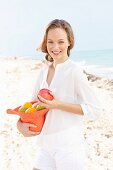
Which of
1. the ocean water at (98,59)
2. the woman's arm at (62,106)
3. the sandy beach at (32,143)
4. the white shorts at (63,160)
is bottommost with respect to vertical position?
the ocean water at (98,59)

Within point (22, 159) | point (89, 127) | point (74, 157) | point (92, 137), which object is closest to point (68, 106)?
point (74, 157)

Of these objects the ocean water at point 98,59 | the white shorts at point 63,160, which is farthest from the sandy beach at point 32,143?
the ocean water at point 98,59

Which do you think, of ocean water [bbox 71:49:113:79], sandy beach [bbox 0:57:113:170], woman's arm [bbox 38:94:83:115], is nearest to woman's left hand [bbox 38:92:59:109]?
woman's arm [bbox 38:94:83:115]

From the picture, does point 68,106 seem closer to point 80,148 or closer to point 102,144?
point 80,148

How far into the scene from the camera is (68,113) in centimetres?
278

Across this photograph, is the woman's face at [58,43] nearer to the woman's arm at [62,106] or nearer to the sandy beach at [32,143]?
the woman's arm at [62,106]

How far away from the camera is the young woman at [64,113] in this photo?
9.05ft

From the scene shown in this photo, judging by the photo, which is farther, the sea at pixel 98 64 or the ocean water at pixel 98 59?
the ocean water at pixel 98 59

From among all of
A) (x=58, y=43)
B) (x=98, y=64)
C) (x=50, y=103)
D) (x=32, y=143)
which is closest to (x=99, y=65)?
(x=98, y=64)

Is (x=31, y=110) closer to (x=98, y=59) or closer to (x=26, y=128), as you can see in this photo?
(x=26, y=128)

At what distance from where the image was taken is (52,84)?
2822 millimetres

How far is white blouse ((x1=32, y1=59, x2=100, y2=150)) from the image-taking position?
9.07ft

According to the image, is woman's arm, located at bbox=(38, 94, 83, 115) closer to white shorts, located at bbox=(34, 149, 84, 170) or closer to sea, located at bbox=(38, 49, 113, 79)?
white shorts, located at bbox=(34, 149, 84, 170)

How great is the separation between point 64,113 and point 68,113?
24mm
